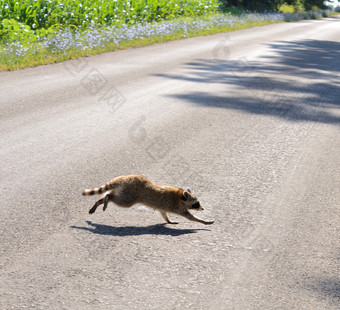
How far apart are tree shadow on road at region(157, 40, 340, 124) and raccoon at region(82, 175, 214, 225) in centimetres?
472

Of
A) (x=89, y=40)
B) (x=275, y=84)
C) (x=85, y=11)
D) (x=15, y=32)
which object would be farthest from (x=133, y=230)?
(x=85, y=11)

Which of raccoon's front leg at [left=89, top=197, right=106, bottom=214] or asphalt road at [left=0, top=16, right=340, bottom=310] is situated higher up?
raccoon's front leg at [left=89, top=197, right=106, bottom=214]

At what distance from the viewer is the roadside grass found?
14711mm

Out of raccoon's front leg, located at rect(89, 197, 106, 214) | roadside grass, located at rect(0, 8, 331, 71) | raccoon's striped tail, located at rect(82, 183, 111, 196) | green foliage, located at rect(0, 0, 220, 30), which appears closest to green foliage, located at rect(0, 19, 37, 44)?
roadside grass, located at rect(0, 8, 331, 71)

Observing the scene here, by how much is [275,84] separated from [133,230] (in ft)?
28.3

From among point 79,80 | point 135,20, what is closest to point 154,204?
point 79,80

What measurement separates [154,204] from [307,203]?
5.16 ft

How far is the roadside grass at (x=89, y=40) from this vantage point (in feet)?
48.3

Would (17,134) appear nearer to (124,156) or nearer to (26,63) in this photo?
(124,156)

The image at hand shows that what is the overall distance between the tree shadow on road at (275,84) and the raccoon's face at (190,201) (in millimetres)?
4689

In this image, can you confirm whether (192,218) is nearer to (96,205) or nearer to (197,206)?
(197,206)

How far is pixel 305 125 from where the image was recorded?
9078 millimetres

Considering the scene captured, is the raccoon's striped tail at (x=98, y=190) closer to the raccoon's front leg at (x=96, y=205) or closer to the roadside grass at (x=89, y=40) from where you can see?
the raccoon's front leg at (x=96, y=205)

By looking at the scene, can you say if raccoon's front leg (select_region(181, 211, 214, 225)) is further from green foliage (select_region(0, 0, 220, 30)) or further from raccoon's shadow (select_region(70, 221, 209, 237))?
green foliage (select_region(0, 0, 220, 30))
